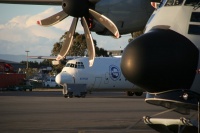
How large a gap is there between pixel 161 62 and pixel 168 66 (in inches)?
6.5

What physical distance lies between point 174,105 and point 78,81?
28.8 metres

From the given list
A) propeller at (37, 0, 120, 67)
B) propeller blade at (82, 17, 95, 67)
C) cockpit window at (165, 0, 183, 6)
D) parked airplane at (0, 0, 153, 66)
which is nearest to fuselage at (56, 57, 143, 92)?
propeller at (37, 0, 120, 67)

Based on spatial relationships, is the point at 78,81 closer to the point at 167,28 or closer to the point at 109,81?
the point at 109,81

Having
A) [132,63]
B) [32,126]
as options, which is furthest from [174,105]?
[32,126]

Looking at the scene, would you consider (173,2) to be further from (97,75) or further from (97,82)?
(97,82)

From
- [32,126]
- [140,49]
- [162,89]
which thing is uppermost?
[140,49]

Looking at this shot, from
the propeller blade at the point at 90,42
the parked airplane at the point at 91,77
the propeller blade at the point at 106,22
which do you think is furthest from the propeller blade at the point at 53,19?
the parked airplane at the point at 91,77

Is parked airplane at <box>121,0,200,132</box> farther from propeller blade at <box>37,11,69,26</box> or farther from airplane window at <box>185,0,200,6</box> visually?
propeller blade at <box>37,11,69,26</box>

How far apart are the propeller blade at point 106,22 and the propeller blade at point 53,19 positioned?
168 centimetres

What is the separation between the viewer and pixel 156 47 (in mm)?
10477

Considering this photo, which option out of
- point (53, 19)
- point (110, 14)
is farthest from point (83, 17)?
point (53, 19)

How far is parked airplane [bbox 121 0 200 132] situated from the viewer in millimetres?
10453

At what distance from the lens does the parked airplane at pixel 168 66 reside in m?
10.5

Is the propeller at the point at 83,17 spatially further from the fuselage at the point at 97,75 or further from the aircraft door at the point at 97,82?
the aircraft door at the point at 97,82
